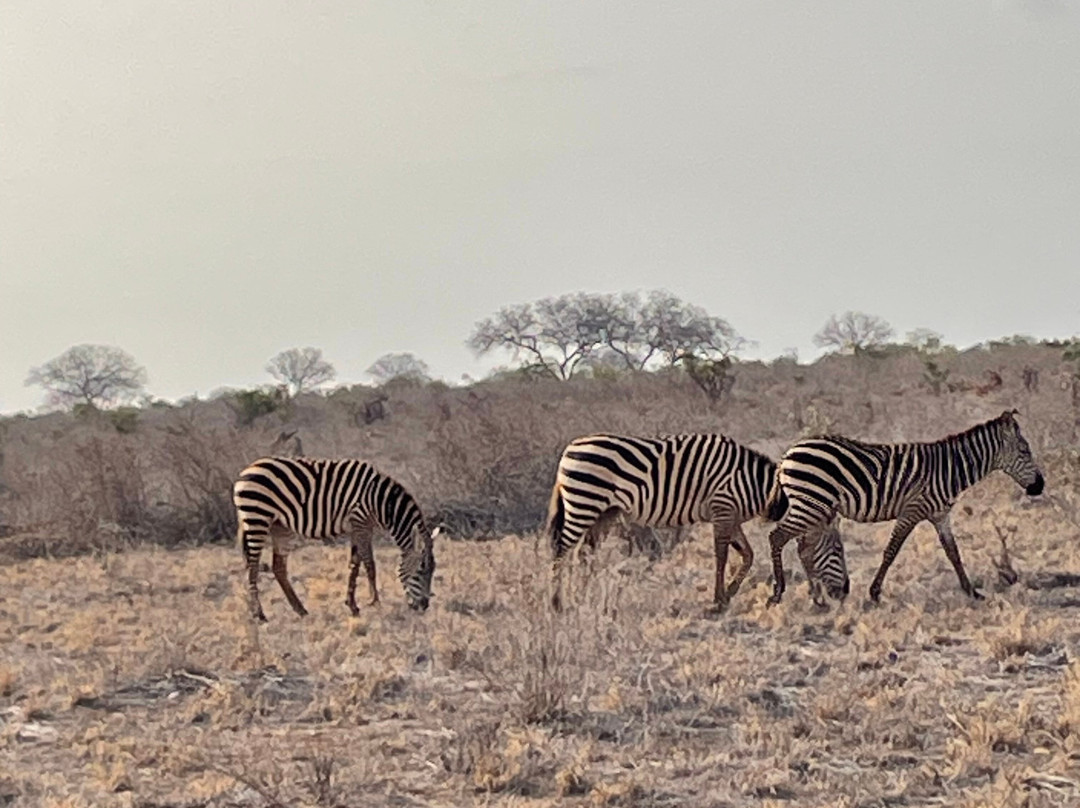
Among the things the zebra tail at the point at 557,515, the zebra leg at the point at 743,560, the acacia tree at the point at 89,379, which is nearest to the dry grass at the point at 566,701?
the zebra leg at the point at 743,560

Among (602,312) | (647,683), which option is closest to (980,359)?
(602,312)

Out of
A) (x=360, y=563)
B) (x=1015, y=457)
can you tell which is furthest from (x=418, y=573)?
(x=1015, y=457)

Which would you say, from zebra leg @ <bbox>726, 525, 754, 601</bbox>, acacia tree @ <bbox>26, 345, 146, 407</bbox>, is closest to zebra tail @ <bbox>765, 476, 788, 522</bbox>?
zebra leg @ <bbox>726, 525, 754, 601</bbox>

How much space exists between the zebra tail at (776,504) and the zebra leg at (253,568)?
407 cm

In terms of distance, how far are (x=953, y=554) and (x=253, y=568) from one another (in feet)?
18.0

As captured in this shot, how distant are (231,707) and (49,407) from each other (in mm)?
54276

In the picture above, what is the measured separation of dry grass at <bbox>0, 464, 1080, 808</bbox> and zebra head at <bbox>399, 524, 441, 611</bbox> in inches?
8.3

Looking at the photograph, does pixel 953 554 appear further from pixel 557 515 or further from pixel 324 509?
pixel 324 509

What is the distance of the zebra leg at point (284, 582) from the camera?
10641 mm

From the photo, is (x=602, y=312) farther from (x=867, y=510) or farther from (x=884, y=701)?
(x=884, y=701)

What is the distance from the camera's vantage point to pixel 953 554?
1000cm

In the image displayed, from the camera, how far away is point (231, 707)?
7.32 m

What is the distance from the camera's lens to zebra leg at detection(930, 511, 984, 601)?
9875mm

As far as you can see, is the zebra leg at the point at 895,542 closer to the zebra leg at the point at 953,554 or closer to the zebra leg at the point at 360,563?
the zebra leg at the point at 953,554
